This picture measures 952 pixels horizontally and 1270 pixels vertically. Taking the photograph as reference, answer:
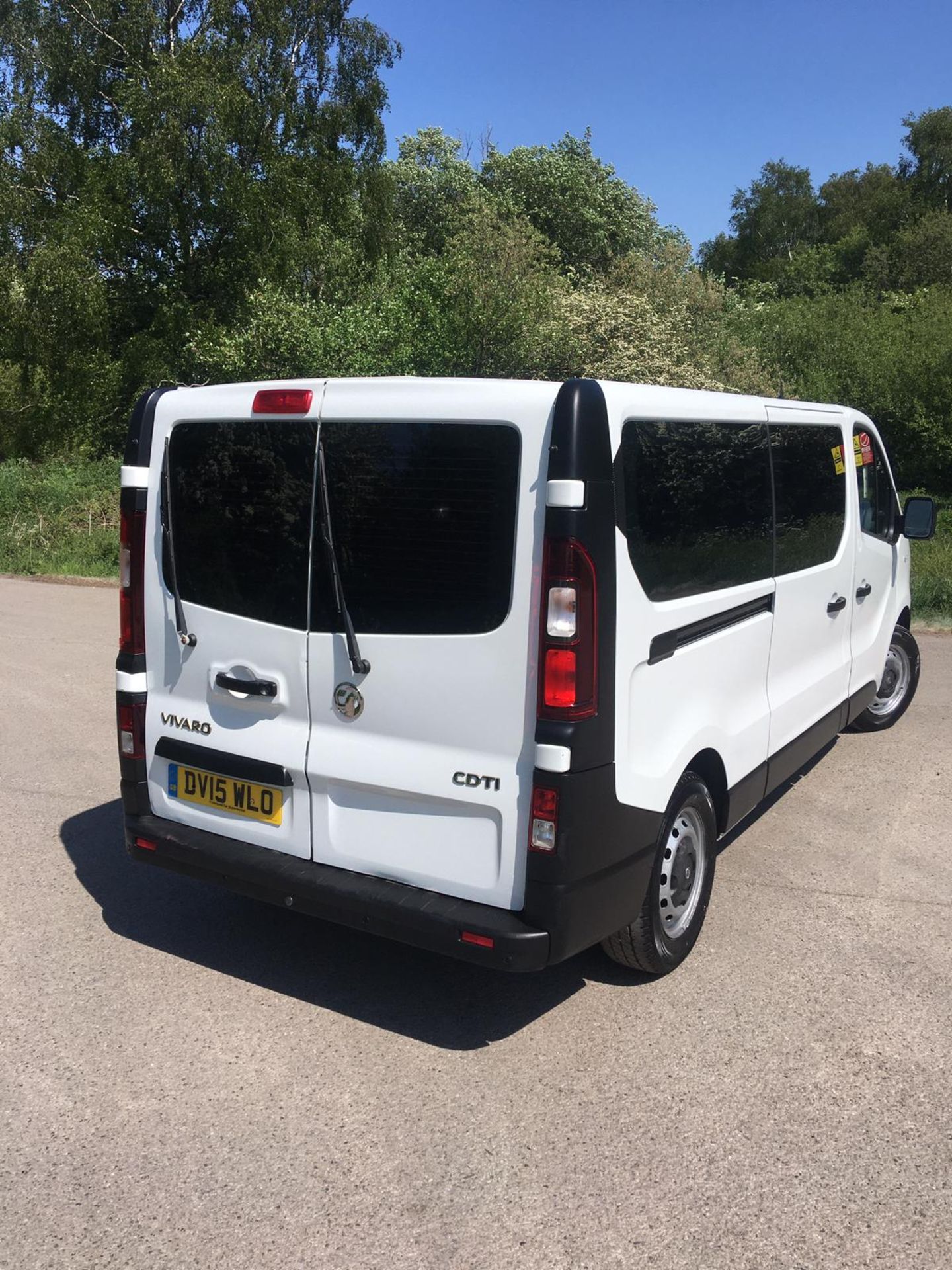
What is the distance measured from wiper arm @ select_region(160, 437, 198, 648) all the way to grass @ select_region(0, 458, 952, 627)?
1218 centimetres

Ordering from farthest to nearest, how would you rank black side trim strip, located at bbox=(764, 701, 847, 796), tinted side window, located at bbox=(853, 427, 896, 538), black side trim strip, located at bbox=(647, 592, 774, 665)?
tinted side window, located at bbox=(853, 427, 896, 538)
black side trim strip, located at bbox=(764, 701, 847, 796)
black side trim strip, located at bbox=(647, 592, 774, 665)

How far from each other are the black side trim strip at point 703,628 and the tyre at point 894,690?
3.20 metres

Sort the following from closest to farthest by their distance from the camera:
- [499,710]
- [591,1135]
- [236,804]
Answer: [591,1135]
[499,710]
[236,804]

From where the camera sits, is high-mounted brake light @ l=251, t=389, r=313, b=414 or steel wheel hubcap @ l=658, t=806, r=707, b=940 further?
steel wheel hubcap @ l=658, t=806, r=707, b=940

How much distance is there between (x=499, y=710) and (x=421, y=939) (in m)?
0.77

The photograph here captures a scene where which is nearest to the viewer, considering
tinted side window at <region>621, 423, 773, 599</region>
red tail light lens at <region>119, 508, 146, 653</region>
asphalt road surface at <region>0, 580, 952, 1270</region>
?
asphalt road surface at <region>0, 580, 952, 1270</region>

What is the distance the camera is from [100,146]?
91.6 ft

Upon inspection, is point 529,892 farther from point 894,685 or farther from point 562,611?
point 894,685

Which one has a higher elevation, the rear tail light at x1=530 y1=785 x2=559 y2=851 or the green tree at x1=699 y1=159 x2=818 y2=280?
the green tree at x1=699 y1=159 x2=818 y2=280

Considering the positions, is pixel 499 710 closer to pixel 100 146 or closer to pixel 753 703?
pixel 753 703

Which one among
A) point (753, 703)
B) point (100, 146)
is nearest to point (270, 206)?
point (100, 146)

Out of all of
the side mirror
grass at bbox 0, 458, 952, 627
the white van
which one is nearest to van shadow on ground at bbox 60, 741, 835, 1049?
the white van

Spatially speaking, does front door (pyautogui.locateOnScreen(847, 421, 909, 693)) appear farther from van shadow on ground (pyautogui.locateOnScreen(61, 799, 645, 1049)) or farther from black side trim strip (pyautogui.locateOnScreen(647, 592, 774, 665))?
van shadow on ground (pyautogui.locateOnScreen(61, 799, 645, 1049))

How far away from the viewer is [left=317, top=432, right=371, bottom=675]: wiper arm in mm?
3562
